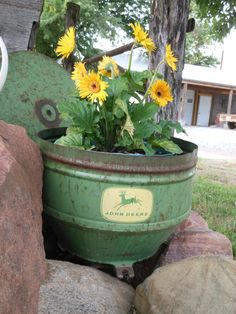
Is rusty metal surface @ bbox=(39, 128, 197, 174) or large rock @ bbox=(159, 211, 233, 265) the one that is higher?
rusty metal surface @ bbox=(39, 128, 197, 174)

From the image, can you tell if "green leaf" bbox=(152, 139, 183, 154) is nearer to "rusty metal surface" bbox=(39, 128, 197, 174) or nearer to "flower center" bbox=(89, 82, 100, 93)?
"rusty metal surface" bbox=(39, 128, 197, 174)

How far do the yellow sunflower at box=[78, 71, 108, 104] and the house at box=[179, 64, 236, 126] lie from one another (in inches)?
1010

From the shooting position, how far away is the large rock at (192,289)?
165cm

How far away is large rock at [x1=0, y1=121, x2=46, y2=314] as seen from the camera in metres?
1.35

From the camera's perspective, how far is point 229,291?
1686mm

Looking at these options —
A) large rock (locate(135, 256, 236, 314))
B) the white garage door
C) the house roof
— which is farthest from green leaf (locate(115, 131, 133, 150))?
the white garage door

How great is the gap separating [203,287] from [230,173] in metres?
6.71

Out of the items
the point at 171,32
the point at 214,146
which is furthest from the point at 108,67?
the point at 214,146

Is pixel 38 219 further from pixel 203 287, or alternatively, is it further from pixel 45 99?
pixel 45 99

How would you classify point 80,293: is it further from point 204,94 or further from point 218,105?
point 218,105

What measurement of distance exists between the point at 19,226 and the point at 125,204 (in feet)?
1.54

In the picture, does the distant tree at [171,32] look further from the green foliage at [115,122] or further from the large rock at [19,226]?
the large rock at [19,226]

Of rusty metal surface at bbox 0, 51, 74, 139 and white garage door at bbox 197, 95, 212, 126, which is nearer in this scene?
rusty metal surface at bbox 0, 51, 74, 139

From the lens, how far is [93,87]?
5.85ft
